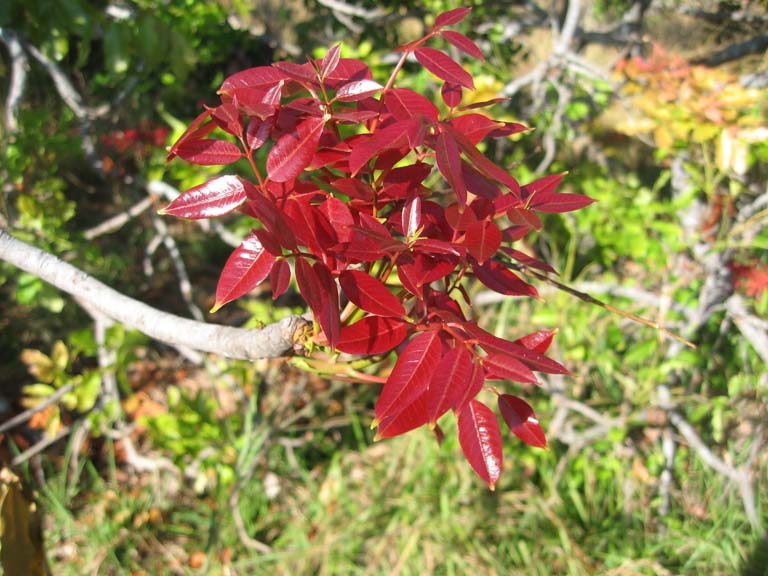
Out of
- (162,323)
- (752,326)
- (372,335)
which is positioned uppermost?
(372,335)

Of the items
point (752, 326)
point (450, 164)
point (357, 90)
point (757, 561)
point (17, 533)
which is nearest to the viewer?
point (450, 164)

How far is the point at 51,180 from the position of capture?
2.09 metres

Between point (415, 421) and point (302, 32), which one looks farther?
point (302, 32)

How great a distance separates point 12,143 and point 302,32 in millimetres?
1929

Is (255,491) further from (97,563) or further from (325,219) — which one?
(325,219)

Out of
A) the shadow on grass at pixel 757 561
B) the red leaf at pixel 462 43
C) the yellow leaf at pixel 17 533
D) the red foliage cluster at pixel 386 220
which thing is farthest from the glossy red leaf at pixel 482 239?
the shadow on grass at pixel 757 561

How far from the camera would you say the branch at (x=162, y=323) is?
633 mm

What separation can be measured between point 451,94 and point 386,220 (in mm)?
167

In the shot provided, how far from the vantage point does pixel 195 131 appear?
61 centimetres

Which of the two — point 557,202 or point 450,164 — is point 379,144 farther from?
point 557,202

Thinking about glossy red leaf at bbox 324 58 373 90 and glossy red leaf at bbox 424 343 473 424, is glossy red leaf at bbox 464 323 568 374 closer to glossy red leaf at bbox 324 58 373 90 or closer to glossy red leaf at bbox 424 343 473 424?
glossy red leaf at bbox 424 343 473 424

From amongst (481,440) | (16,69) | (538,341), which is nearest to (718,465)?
(538,341)

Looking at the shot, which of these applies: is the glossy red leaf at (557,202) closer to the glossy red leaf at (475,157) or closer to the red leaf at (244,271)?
the glossy red leaf at (475,157)

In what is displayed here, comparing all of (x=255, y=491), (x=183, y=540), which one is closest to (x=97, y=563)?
(x=183, y=540)
